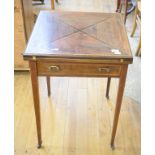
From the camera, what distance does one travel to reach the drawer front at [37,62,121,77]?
129cm

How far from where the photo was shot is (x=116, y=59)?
125 centimetres

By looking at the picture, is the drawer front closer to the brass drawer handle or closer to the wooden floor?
the brass drawer handle

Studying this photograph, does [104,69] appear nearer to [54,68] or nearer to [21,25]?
[54,68]

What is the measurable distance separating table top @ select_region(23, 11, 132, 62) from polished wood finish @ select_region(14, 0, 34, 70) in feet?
1.38

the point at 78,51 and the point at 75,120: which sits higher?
the point at 78,51

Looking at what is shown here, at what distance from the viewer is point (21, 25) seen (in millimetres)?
2025

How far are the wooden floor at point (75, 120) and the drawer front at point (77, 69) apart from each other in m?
0.57

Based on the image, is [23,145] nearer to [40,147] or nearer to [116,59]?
[40,147]

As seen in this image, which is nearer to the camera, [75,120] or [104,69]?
[104,69]

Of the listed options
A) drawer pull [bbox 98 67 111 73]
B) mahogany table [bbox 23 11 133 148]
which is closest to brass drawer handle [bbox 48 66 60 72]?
mahogany table [bbox 23 11 133 148]

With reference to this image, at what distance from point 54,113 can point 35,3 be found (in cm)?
225

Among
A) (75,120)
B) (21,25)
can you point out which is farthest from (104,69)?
(21,25)

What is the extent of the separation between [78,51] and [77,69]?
10 cm
